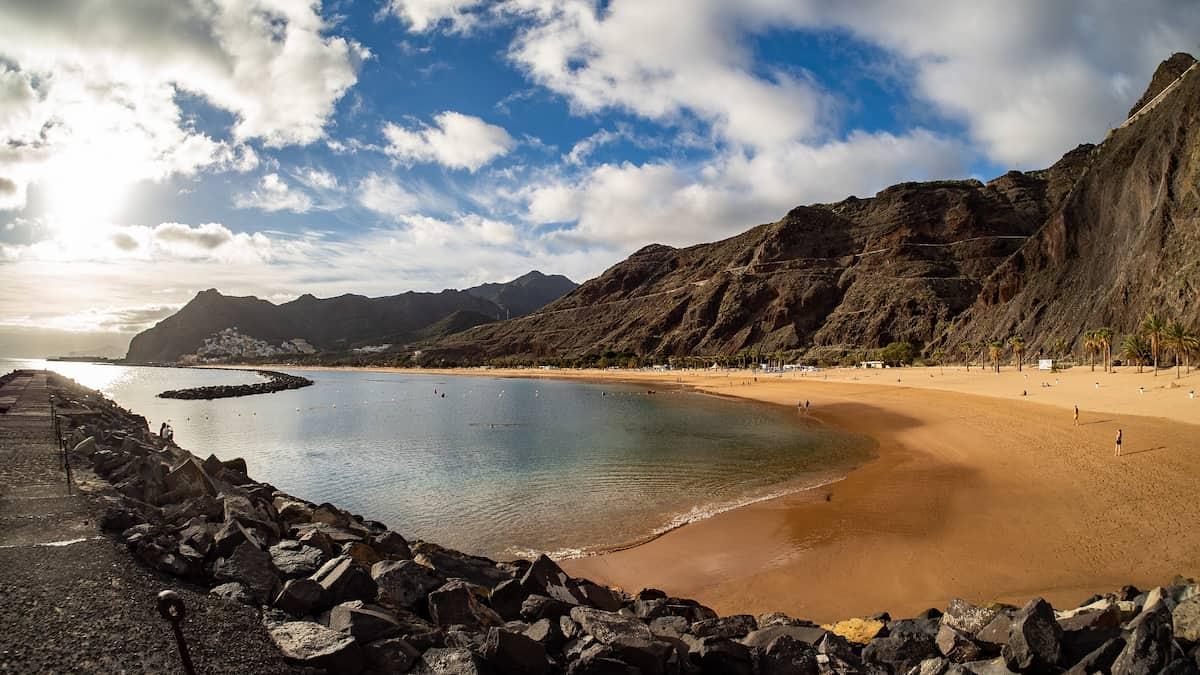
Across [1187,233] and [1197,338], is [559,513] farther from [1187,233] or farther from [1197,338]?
[1187,233]

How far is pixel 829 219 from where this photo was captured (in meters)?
180

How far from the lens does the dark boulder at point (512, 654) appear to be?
5.38 meters

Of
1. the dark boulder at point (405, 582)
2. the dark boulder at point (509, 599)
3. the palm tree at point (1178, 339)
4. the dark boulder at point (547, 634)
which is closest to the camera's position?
the dark boulder at point (547, 634)

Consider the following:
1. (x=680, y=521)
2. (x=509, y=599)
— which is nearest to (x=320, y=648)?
(x=509, y=599)

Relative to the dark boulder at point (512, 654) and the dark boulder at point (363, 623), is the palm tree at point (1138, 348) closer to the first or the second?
the dark boulder at point (512, 654)

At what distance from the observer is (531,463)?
27.0 metres

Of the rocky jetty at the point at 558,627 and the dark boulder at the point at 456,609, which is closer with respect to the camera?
the rocky jetty at the point at 558,627

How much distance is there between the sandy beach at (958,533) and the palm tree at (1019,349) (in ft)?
157

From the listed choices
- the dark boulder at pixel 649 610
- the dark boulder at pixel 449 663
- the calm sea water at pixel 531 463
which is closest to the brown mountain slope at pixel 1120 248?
the calm sea water at pixel 531 463

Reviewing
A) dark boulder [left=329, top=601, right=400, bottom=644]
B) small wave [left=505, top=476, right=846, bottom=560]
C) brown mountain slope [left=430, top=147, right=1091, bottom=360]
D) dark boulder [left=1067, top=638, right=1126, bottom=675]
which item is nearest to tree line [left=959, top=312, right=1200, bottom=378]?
small wave [left=505, top=476, right=846, bottom=560]

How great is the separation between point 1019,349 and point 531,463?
74020mm

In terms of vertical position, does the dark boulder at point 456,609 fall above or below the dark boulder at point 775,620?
above

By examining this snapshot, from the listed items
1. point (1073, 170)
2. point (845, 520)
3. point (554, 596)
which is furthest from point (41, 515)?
point (1073, 170)

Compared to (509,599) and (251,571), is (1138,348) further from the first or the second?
(251,571)
